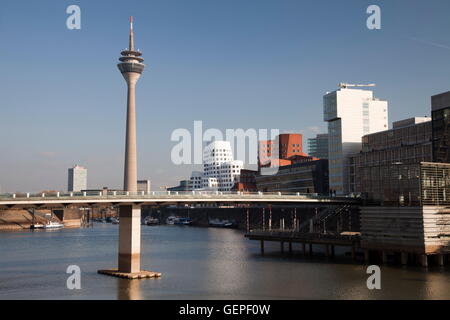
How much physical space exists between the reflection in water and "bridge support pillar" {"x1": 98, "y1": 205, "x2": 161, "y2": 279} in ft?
7.70

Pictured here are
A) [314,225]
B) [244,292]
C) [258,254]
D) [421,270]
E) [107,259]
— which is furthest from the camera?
[314,225]

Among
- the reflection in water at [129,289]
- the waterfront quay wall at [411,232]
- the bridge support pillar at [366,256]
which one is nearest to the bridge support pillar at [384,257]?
the waterfront quay wall at [411,232]

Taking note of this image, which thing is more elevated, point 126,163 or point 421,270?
point 126,163

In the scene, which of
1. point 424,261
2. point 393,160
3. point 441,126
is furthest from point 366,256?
→ point 393,160

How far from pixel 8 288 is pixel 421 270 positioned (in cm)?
5052

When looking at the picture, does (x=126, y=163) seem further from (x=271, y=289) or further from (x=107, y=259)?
(x=271, y=289)

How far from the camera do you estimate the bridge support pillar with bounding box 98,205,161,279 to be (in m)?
67.4

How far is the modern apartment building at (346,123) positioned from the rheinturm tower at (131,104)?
80485 millimetres

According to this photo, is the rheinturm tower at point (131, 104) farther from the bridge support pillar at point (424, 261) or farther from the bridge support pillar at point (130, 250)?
the bridge support pillar at point (424, 261)

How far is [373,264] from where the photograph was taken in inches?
3118

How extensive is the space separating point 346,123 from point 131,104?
84.1 meters

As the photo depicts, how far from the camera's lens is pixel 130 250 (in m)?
68.4

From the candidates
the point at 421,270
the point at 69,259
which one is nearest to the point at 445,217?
the point at 421,270

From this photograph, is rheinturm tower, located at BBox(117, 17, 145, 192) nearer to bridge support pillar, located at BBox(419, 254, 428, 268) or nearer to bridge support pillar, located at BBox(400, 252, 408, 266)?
bridge support pillar, located at BBox(400, 252, 408, 266)
